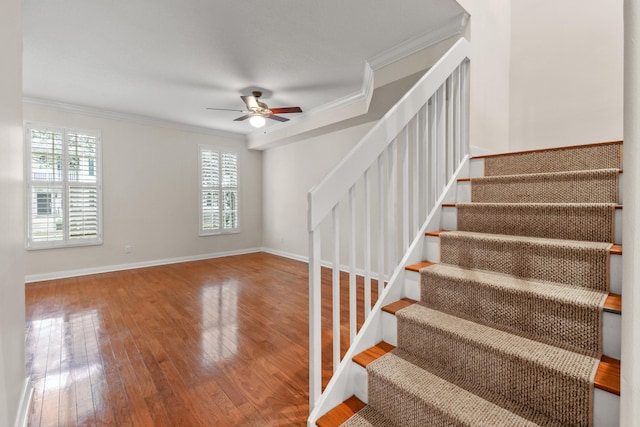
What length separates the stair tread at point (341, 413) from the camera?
49.0 inches

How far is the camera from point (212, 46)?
283 cm

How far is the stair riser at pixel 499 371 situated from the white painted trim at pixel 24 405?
6.43 feet

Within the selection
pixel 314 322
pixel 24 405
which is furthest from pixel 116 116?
pixel 314 322

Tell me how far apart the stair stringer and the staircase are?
34 millimetres

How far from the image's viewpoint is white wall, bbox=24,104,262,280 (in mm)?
4523

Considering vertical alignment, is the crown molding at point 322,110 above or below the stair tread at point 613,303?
above

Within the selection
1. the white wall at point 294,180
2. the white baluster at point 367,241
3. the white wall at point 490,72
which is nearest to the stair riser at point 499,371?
the white baluster at point 367,241

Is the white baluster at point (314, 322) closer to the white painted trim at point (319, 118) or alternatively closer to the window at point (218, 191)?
the white painted trim at point (319, 118)

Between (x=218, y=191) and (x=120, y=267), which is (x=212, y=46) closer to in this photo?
(x=218, y=191)

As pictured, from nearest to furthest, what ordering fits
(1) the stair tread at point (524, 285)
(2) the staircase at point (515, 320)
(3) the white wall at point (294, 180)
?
1. (2) the staircase at point (515, 320)
2. (1) the stair tread at point (524, 285)
3. (3) the white wall at point (294, 180)

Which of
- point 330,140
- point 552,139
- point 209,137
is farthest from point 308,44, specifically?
point 209,137

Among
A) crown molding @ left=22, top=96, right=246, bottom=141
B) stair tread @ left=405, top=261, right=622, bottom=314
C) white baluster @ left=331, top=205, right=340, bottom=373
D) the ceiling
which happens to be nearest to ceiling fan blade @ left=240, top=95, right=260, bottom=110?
the ceiling

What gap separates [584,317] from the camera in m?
1.07

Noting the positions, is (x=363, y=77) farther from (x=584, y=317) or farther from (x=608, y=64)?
(x=584, y=317)
